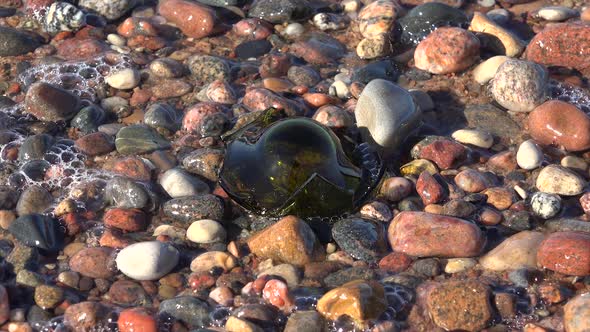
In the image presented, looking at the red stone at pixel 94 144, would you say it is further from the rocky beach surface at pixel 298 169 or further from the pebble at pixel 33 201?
the pebble at pixel 33 201

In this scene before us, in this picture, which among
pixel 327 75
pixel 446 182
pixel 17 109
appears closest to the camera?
pixel 446 182

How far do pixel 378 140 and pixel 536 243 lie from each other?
2.91 ft

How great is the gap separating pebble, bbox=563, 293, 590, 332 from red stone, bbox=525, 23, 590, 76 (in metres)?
1.72

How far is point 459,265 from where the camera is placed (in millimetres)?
3125

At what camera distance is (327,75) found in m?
4.30

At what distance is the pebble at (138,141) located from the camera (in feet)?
12.4

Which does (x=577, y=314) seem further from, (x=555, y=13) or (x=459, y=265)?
(x=555, y=13)

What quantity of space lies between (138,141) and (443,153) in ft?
4.84

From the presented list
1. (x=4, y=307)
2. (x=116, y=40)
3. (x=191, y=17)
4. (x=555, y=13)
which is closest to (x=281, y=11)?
(x=191, y=17)

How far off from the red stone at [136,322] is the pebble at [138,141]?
1061 mm

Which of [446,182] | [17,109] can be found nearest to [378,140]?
[446,182]

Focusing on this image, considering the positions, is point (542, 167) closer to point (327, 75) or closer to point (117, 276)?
point (327, 75)

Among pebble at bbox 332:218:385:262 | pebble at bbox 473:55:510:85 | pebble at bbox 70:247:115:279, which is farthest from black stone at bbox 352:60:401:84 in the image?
pebble at bbox 70:247:115:279

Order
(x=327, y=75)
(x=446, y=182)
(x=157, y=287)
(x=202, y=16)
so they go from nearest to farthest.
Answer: (x=157, y=287) < (x=446, y=182) < (x=327, y=75) < (x=202, y=16)
